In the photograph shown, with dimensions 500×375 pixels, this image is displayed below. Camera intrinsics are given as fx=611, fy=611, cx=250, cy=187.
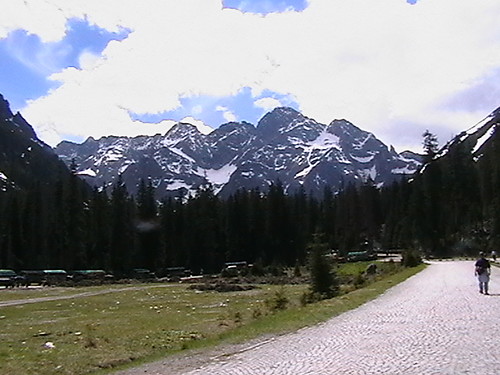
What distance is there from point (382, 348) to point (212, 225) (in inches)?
4370

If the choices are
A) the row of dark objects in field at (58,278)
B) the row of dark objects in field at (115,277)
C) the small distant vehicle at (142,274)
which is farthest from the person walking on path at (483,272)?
the small distant vehicle at (142,274)

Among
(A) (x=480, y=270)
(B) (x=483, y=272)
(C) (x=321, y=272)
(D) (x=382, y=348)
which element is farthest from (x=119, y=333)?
(B) (x=483, y=272)

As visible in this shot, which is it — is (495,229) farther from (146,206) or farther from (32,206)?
(32,206)

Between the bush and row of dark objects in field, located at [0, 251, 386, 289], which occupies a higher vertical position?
the bush

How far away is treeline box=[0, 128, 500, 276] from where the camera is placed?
372 feet

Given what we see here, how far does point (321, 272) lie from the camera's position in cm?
3816

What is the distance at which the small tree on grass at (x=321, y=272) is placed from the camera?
37.6 m

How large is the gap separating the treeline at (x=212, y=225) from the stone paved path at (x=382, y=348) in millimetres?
82301

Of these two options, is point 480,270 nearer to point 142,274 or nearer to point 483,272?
point 483,272

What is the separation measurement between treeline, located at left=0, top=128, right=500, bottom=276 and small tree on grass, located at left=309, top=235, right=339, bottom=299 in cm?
6738

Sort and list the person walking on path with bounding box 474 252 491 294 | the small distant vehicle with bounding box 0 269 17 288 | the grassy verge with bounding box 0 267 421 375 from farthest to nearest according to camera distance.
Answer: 1. the small distant vehicle with bounding box 0 269 17 288
2. the person walking on path with bounding box 474 252 491 294
3. the grassy verge with bounding box 0 267 421 375

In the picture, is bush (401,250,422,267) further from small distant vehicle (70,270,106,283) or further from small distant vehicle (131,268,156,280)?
small distant vehicle (70,270,106,283)

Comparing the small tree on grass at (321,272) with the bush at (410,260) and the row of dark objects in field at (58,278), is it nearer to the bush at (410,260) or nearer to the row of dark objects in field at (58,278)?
the bush at (410,260)

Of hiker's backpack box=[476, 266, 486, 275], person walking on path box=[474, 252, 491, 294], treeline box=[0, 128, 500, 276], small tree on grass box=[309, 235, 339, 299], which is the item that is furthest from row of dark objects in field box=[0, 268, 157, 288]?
hiker's backpack box=[476, 266, 486, 275]
